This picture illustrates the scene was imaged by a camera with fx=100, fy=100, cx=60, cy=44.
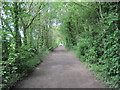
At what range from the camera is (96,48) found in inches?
234

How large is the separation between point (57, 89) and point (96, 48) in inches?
141

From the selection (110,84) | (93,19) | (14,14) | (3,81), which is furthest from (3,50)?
(93,19)

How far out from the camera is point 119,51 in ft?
10.9

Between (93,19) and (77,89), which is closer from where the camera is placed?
(77,89)

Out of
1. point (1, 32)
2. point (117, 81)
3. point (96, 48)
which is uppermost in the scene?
point (1, 32)

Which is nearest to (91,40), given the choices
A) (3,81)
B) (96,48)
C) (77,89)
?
(96,48)

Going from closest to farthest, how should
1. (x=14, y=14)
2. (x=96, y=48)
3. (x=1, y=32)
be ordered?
(x=1, y=32) < (x=14, y=14) < (x=96, y=48)

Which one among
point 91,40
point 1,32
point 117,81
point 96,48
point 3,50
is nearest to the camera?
point 117,81

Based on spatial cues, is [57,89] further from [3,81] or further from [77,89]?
[3,81]

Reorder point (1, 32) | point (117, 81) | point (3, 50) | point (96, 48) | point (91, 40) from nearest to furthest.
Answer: point (117, 81) → point (1, 32) → point (3, 50) → point (96, 48) → point (91, 40)

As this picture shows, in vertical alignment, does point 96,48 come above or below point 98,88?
above

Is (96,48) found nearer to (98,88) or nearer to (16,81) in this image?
(98,88)

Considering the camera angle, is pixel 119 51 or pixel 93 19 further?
pixel 93 19

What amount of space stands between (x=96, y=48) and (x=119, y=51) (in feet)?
8.66
